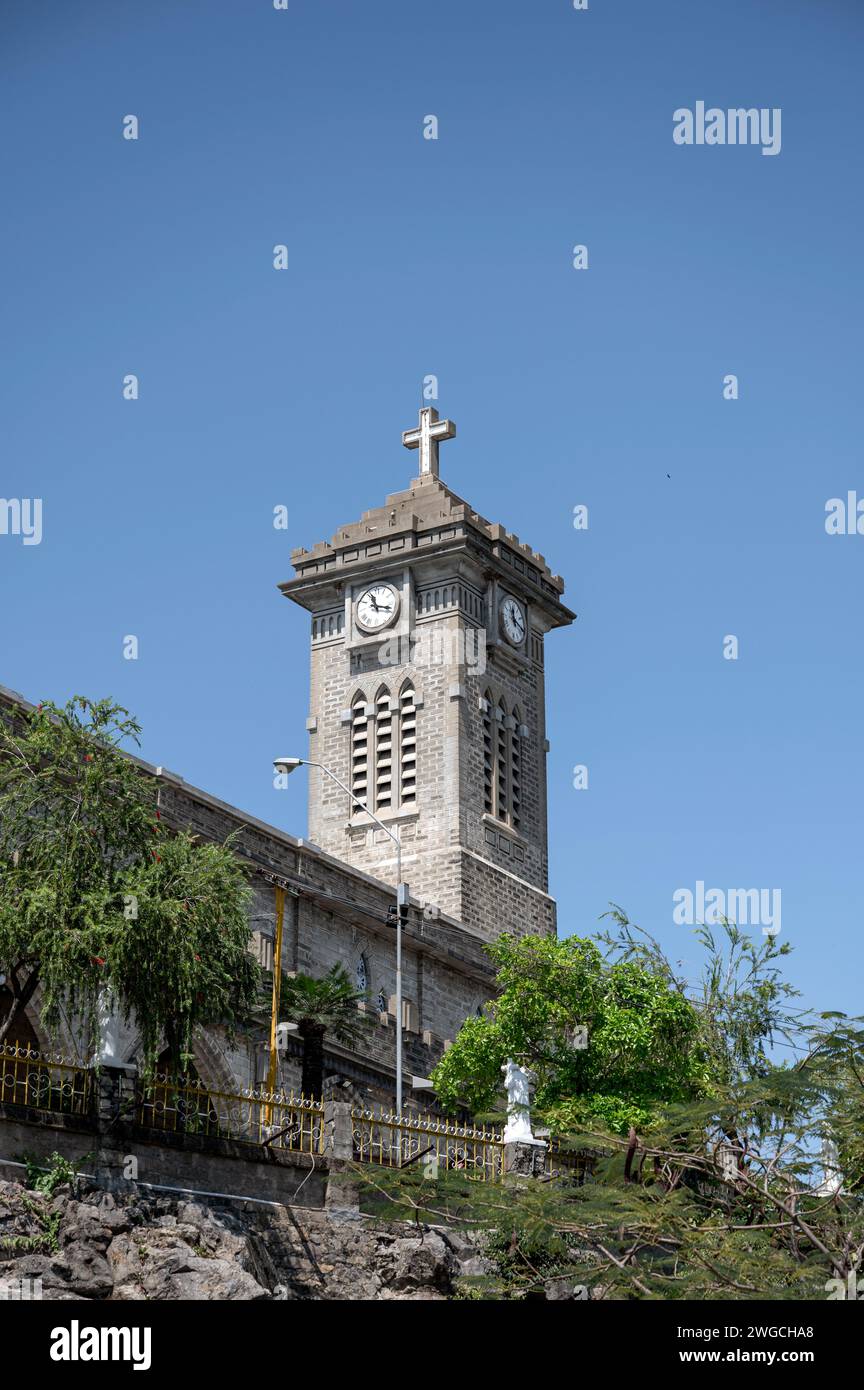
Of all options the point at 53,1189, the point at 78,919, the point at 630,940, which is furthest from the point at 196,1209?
the point at 630,940

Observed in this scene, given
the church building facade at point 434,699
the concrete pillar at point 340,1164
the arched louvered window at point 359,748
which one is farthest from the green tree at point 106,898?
the arched louvered window at point 359,748

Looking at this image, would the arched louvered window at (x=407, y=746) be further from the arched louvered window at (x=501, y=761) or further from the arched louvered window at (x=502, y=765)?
the arched louvered window at (x=502, y=765)

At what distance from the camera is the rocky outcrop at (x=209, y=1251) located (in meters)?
25.1

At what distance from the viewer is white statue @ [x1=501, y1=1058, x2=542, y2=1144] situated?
108 feet

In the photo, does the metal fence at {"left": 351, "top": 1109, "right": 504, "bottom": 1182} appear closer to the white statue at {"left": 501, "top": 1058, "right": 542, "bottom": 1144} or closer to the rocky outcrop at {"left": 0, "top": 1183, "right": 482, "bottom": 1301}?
the white statue at {"left": 501, "top": 1058, "right": 542, "bottom": 1144}

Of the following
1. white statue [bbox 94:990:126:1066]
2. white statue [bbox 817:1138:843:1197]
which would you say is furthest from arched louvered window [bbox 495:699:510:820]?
white statue [bbox 817:1138:843:1197]

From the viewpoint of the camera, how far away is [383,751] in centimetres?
6381

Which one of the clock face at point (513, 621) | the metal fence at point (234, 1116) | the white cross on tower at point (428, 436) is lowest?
the metal fence at point (234, 1116)

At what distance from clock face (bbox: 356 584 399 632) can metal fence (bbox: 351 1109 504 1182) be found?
31847mm

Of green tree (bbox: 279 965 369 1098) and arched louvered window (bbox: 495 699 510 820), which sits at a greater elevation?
arched louvered window (bbox: 495 699 510 820)

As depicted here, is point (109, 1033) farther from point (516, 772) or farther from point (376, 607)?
point (516, 772)

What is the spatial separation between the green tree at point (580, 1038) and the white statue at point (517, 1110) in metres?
3.05

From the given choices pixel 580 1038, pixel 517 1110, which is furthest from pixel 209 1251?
pixel 580 1038
